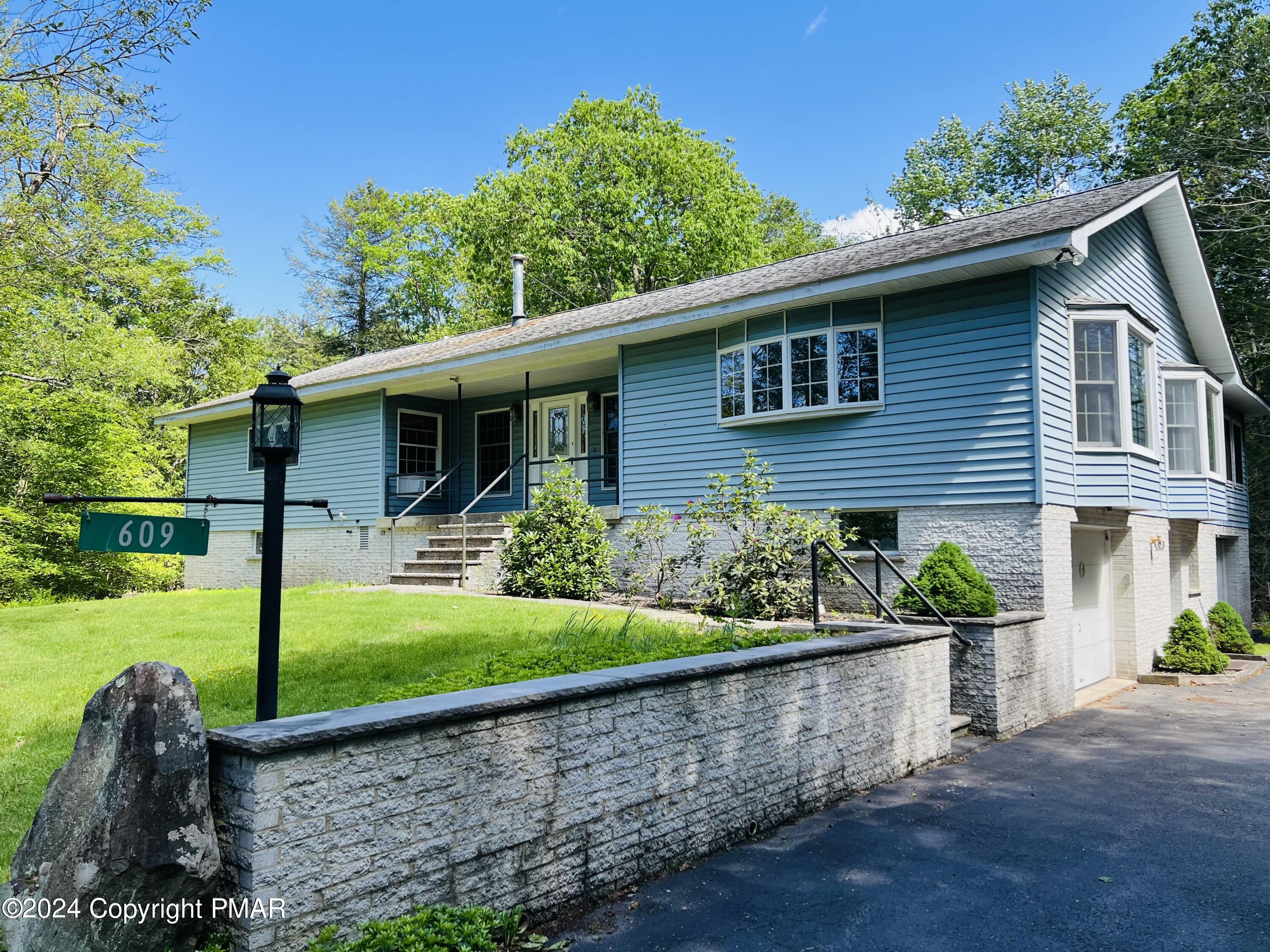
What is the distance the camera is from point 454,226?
33.4 m

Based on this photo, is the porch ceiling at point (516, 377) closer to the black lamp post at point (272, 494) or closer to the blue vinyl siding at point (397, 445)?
the blue vinyl siding at point (397, 445)

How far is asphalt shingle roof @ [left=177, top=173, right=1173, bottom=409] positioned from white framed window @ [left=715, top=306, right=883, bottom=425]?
2.38 feet

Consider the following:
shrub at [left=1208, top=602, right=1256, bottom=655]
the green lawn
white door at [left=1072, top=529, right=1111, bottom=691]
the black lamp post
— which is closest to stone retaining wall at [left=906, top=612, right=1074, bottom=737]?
white door at [left=1072, top=529, right=1111, bottom=691]

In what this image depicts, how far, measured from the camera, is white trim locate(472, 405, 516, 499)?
659 inches

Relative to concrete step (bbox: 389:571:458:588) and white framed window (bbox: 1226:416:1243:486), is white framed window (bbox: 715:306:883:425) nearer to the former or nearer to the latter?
concrete step (bbox: 389:571:458:588)

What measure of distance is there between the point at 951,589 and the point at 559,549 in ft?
17.4

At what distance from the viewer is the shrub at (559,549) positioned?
1154 cm

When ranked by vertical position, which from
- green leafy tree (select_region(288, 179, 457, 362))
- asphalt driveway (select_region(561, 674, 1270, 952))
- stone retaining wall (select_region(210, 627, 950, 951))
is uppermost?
green leafy tree (select_region(288, 179, 457, 362))

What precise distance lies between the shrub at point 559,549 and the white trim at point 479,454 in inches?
169

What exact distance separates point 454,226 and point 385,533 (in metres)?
21.0

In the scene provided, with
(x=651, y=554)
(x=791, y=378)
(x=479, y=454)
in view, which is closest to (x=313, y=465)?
(x=479, y=454)

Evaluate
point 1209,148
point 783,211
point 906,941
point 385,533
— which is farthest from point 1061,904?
point 783,211

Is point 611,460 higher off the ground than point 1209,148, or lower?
lower

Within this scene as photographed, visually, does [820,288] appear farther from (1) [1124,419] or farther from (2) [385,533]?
(2) [385,533]
